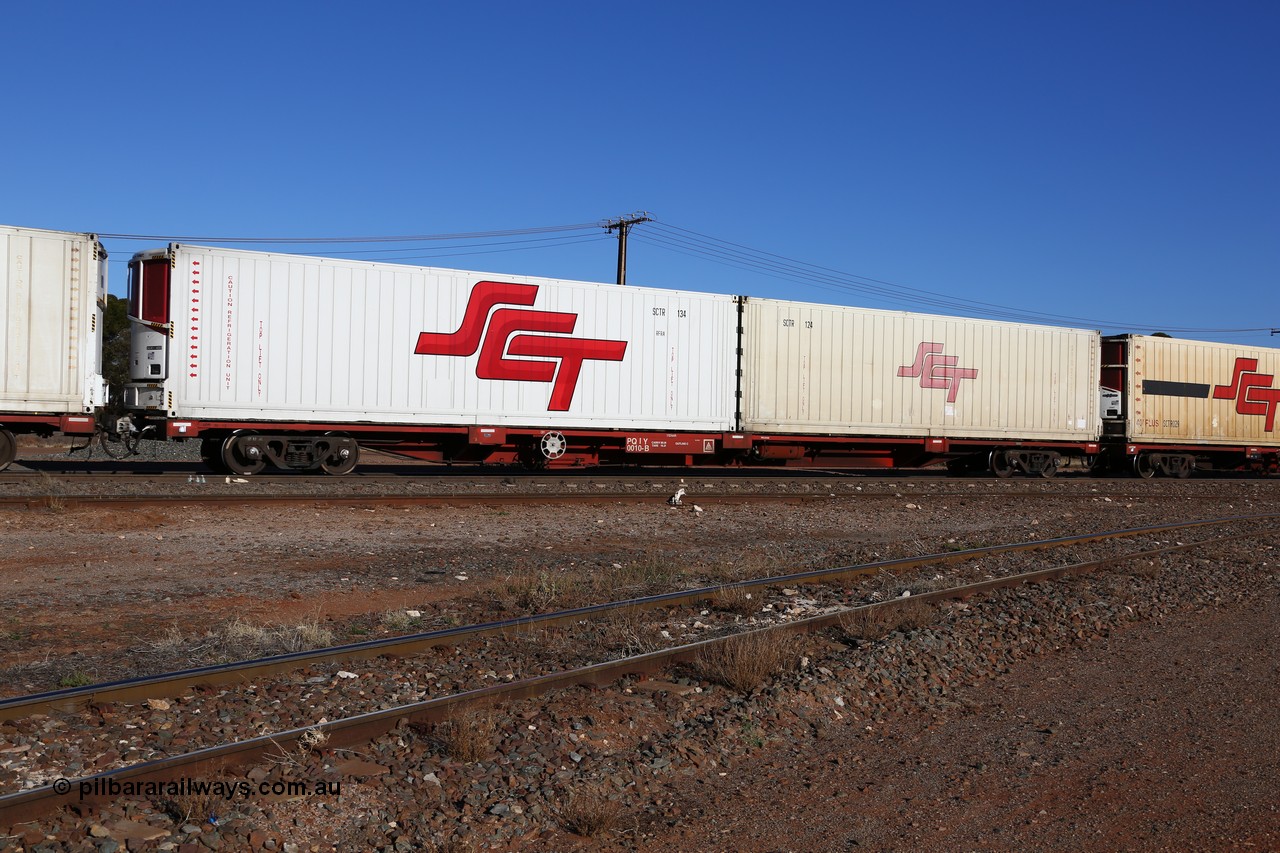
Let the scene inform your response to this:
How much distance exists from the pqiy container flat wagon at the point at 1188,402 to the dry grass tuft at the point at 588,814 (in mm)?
24043

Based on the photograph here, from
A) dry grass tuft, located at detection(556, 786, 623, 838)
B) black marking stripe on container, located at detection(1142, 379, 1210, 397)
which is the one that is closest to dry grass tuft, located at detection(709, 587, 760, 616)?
dry grass tuft, located at detection(556, 786, 623, 838)

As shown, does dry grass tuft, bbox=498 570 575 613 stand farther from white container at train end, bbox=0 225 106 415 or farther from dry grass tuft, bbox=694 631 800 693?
white container at train end, bbox=0 225 106 415

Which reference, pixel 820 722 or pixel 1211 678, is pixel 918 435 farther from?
pixel 820 722

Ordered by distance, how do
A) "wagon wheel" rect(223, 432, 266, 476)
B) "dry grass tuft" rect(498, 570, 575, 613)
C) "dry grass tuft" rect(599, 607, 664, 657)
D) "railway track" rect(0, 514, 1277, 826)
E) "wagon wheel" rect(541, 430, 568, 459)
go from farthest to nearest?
"wagon wheel" rect(541, 430, 568, 459) → "wagon wheel" rect(223, 432, 266, 476) → "dry grass tuft" rect(498, 570, 575, 613) → "dry grass tuft" rect(599, 607, 664, 657) → "railway track" rect(0, 514, 1277, 826)

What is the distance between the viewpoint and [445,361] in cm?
1741

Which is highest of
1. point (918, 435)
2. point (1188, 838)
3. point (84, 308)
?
point (84, 308)

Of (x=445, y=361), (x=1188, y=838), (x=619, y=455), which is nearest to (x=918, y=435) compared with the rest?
(x=619, y=455)

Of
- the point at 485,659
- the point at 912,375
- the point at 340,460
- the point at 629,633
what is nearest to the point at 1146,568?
the point at 629,633

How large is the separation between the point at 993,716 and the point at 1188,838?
69.0 inches

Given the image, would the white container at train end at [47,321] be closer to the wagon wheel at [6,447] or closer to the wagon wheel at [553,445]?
the wagon wheel at [6,447]

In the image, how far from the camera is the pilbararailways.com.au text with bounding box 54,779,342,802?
3.91 metres

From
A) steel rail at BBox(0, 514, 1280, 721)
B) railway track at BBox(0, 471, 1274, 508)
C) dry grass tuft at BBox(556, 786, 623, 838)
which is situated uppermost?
railway track at BBox(0, 471, 1274, 508)

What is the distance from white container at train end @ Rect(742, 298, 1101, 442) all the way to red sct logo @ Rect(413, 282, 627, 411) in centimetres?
389

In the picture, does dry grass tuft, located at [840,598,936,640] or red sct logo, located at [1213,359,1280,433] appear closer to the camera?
dry grass tuft, located at [840,598,936,640]
